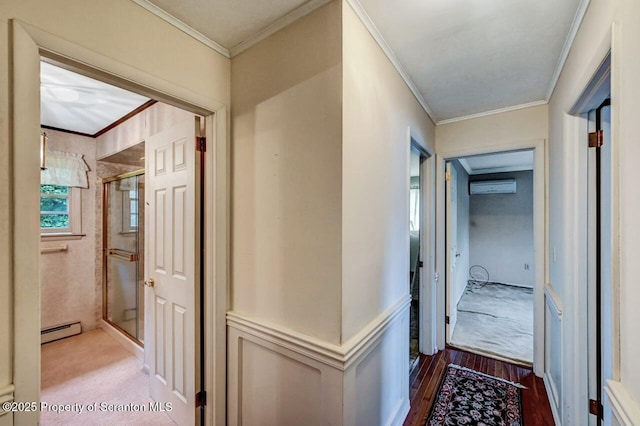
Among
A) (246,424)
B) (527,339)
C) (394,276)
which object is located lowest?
(527,339)

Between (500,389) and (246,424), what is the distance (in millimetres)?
2025

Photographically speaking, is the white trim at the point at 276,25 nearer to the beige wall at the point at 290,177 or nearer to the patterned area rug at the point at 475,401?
the beige wall at the point at 290,177

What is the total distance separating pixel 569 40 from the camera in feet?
5.05

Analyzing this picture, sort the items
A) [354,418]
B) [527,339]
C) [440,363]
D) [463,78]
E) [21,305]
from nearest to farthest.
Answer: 1. [21,305]
2. [354,418]
3. [463,78]
4. [440,363]
5. [527,339]

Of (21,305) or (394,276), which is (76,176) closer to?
(21,305)

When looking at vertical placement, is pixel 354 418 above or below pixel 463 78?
below

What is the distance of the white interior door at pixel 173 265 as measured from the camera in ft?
5.52

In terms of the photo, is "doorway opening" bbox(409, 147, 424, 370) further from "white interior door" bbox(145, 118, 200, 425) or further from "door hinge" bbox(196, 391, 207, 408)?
"white interior door" bbox(145, 118, 200, 425)

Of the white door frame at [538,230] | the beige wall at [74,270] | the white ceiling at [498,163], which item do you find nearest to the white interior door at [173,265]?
the beige wall at [74,270]

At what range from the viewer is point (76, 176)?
10.4 ft

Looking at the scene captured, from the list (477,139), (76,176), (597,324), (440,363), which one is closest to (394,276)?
(597,324)

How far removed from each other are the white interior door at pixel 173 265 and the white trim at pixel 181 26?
429 mm

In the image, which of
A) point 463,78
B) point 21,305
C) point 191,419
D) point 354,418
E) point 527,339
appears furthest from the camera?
point 527,339

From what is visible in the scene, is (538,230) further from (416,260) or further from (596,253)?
(416,260)
